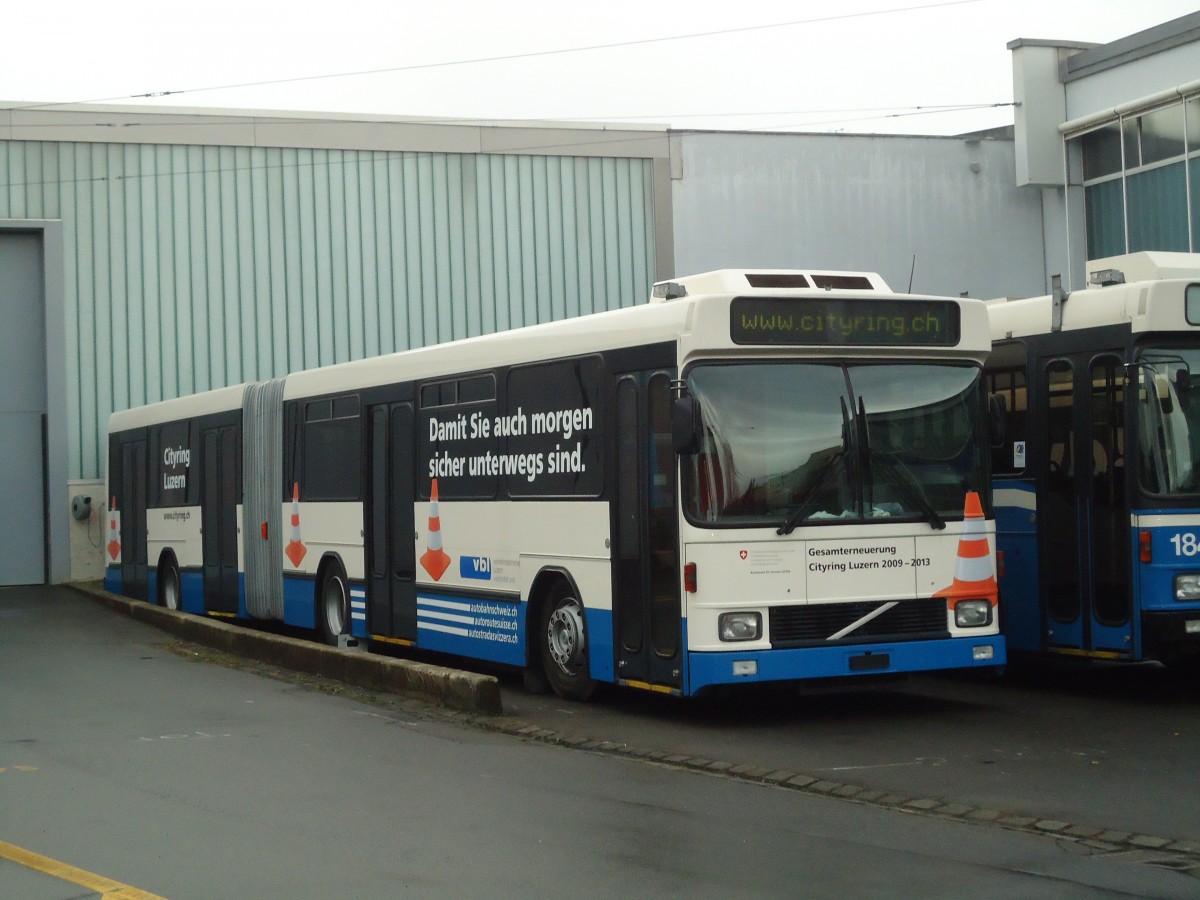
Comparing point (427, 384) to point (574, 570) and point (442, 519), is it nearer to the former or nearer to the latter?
point (442, 519)

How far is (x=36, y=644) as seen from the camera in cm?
1830

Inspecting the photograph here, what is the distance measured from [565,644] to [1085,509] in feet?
13.7

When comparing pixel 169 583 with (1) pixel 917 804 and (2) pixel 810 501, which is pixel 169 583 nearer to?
(2) pixel 810 501

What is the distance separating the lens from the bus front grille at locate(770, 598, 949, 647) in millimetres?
10852

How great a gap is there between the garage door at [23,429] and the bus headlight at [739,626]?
21006 mm

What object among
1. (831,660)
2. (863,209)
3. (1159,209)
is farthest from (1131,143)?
(831,660)

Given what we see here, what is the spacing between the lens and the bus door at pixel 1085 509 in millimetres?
11852

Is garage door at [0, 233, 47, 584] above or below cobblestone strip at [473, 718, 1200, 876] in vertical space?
above

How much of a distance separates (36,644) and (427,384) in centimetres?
658

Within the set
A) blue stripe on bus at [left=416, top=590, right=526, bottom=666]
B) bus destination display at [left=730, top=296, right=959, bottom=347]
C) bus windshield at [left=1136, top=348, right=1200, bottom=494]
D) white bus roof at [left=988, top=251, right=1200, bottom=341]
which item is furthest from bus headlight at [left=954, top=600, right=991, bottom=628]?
blue stripe on bus at [left=416, top=590, right=526, bottom=666]

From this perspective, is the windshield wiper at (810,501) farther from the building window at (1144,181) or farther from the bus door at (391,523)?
the building window at (1144,181)

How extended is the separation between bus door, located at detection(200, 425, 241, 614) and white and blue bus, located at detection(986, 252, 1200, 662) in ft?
35.4

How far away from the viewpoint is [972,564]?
1135 cm

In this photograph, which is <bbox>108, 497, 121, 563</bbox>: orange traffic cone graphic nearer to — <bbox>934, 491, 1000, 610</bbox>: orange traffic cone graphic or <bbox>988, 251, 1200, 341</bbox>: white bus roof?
<bbox>988, 251, 1200, 341</bbox>: white bus roof
